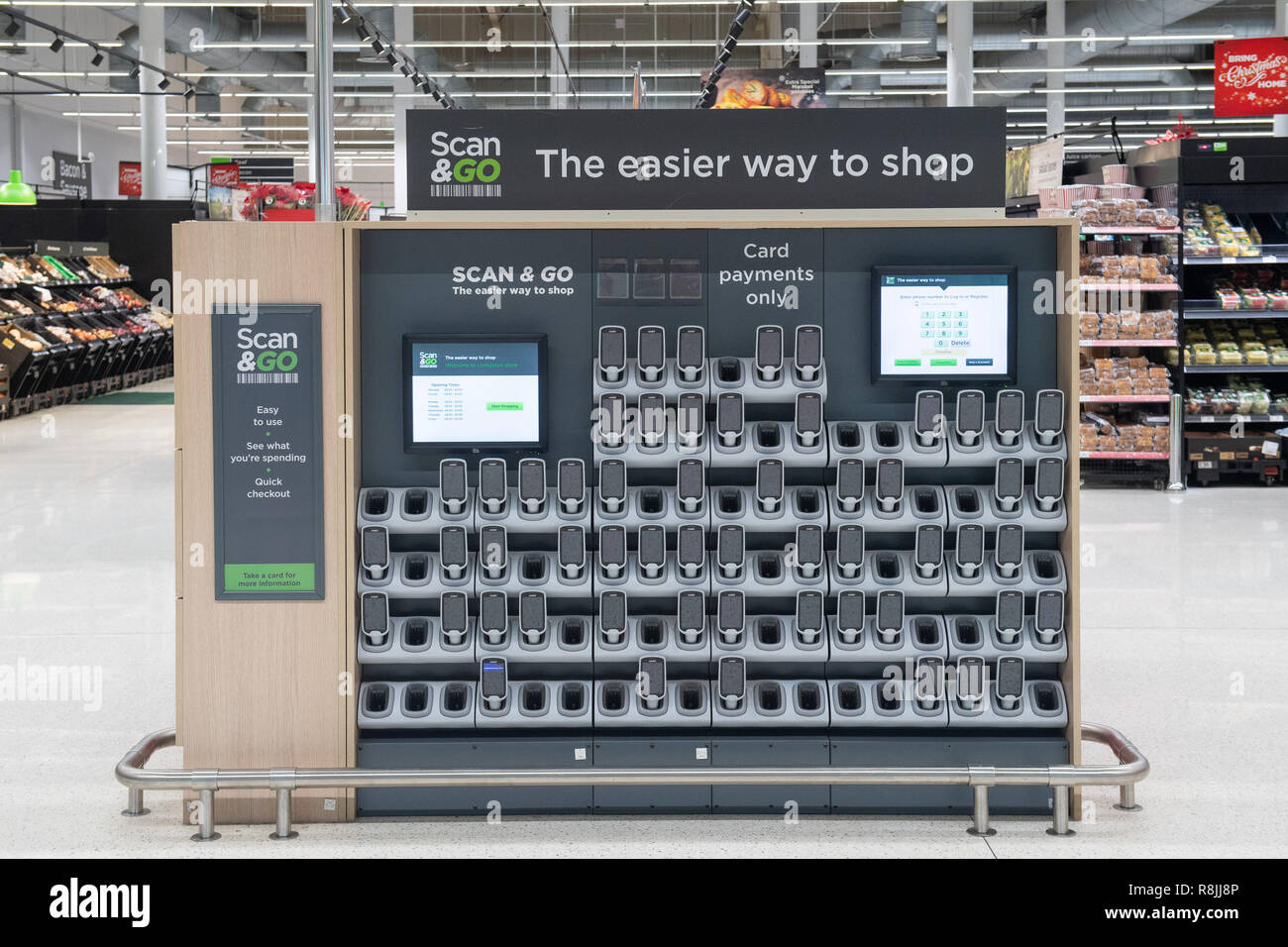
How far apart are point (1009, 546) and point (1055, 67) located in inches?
849

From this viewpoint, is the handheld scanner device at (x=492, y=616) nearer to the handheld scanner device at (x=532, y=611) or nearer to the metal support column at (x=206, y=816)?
the handheld scanner device at (x=532, y=611)

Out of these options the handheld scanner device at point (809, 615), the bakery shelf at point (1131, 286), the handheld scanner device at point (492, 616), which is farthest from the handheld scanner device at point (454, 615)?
the bakery shelf at point (1131, 286)

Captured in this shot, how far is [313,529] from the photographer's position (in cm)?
368

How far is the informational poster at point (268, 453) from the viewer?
3.64 metres

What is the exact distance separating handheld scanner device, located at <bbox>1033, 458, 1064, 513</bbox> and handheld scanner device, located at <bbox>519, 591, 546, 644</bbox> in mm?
1306

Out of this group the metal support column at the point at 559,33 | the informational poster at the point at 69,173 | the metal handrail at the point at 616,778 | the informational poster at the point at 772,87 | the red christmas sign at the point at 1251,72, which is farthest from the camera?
the informational poster at the point at 69,173

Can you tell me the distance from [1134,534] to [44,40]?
18.2 m

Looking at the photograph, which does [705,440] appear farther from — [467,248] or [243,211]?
[243,211]

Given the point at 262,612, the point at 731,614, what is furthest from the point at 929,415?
the point at 262,612

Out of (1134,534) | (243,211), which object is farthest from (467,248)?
(243,211)

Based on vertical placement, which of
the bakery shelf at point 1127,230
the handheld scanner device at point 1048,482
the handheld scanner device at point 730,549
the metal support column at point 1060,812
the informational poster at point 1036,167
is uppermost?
the informational poster at point 1036,167

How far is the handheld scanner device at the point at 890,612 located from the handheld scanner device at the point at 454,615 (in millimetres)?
1077

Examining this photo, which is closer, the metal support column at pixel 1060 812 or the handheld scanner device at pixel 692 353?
the metal support column at pixel 1060 812

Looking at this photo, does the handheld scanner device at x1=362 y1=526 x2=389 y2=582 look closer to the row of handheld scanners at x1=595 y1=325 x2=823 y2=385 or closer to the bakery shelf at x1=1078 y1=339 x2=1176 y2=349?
the row of handheld scanners at x1=595 y1=325 x2=823 y2=385
